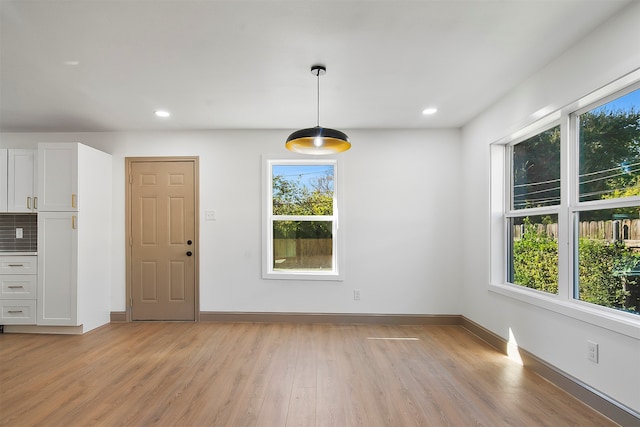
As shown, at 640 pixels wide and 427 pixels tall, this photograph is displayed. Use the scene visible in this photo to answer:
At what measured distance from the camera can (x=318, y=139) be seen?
2.58 m

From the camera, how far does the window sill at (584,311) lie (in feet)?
6.60

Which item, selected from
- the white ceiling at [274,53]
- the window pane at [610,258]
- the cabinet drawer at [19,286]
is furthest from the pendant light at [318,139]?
the cabinet drawer at [19,286]

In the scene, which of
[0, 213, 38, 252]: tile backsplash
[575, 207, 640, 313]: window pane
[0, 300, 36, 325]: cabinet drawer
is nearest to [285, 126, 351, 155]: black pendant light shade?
[575, 207, 640, 313]: window pane

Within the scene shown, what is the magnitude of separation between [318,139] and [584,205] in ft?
6.67

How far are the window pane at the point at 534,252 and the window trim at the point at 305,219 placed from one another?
1959mm

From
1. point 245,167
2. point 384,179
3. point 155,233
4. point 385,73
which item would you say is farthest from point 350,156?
point 155,233

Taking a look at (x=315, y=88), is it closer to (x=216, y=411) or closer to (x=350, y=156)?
(x=350, y=156)

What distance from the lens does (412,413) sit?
7.32ft

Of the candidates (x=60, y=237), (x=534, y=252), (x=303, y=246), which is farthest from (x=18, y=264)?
(x=534, y=252)

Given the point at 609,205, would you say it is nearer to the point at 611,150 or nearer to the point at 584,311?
the point at 611,150

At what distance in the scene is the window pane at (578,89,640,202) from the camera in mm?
2154

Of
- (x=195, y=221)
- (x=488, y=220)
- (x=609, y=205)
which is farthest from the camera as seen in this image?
(x=195, y=221)

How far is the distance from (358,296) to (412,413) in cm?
214

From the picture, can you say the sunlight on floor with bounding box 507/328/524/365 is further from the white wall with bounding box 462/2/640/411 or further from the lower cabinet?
the lower cabinet
